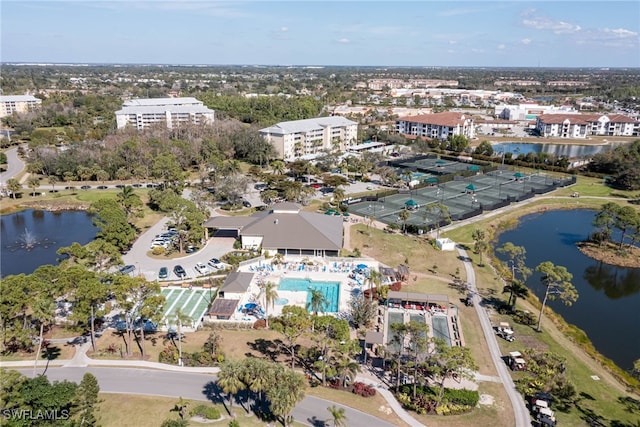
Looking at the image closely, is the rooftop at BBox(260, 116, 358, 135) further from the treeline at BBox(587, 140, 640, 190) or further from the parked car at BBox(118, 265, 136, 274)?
the parked car at BBox(118, 265, 136, 274)

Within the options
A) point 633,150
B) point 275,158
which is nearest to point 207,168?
point 275,158

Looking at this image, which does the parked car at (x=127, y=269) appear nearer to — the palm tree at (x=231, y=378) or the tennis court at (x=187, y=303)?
the tennis court at (x=187, y=303)

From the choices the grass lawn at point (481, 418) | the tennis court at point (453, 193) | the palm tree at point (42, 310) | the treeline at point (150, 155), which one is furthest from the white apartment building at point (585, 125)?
the palm tree at point (42, 310)

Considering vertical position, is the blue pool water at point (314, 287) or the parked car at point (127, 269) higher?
the parked car at point (127, 269)

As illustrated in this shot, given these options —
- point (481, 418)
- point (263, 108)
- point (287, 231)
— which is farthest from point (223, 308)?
point (263, 108)

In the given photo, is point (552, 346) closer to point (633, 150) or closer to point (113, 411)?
point (113, 411)

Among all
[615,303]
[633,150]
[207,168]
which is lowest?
[615,303]
